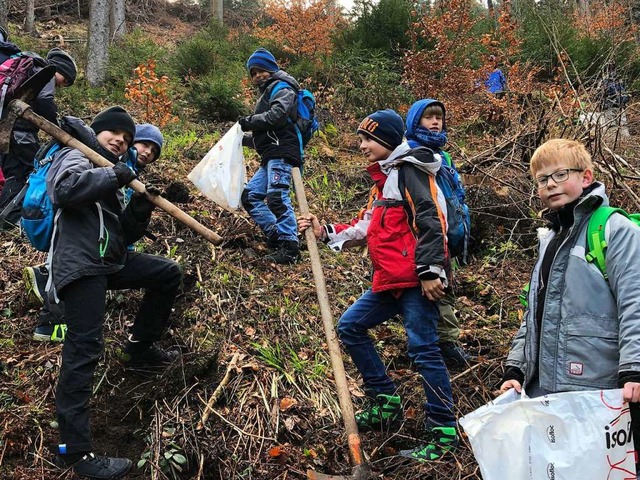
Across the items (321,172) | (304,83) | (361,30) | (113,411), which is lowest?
(113,411)

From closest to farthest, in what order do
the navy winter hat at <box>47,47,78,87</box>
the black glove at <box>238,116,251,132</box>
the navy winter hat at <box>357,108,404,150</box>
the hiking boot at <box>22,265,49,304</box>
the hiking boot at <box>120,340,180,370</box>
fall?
the navy winter hat at <box>357,108,404,150</box> < the hiking boot at <box>120,340,180,370</box> < the hiking boot at <box>22,265,49,304</box> < the navy winter hat at <box>47,47,78,87</box> < the black glove at <box>238,116,251,132</box>

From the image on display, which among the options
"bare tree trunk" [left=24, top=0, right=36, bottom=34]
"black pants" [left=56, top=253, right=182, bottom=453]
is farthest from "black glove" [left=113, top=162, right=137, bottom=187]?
"bare tree trunk" [left=24, top=0, right=36, bottom=34]

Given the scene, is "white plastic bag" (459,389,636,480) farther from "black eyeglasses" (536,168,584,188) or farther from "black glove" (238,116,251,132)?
"black glove" (238,116,251,132)

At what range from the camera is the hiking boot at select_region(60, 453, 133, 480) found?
322cm

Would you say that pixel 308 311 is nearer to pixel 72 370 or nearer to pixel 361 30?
pixel 72 370

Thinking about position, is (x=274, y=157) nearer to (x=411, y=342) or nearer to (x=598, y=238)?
(x=411, y=342)

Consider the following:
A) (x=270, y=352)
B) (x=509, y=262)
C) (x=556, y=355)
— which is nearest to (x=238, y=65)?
(x=509, y=262)

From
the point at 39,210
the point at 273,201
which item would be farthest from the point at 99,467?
the point at 273,201

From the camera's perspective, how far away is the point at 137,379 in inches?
166

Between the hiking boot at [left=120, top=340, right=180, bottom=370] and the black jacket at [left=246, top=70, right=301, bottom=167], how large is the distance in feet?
8.42

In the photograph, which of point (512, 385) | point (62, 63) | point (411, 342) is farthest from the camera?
point (62, 63)

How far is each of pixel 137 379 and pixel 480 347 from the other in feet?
9.47

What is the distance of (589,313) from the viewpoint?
7.76 feet

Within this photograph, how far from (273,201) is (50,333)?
255cm
